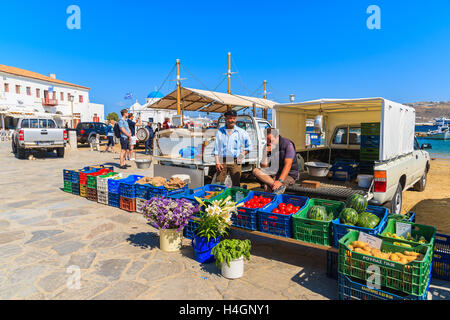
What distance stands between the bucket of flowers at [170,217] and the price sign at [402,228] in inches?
110

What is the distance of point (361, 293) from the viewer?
3092 mm

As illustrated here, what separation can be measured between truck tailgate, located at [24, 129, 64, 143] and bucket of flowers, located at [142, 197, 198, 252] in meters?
13.4

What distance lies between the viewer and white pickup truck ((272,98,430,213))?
511 centimetres

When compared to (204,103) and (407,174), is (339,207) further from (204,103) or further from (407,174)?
(204,103)

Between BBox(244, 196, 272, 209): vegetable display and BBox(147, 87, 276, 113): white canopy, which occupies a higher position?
BBox(147, 87, 276, 113): white canopy

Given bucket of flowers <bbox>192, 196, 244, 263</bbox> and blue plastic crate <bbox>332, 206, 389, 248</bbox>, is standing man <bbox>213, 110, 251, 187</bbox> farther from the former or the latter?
blue plastic crate <bbox>332, 206, 389, 248</bbox>

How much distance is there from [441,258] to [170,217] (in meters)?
3.58

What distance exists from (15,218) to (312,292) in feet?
18.7

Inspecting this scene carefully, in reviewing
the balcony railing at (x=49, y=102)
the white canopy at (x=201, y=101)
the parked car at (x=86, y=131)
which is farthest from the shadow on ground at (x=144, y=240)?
the balcony railing at (x=49, y=102)

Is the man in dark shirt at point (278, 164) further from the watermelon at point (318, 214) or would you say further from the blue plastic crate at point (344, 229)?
the blue plastic crate at point (344, 229)

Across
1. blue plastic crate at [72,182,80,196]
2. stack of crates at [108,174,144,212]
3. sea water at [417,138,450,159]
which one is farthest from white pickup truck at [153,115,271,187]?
sea water at [417,138,450,159]

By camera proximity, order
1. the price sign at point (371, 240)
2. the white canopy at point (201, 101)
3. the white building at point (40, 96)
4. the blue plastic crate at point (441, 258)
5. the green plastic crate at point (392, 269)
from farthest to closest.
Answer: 1. the white building at point (40, 96)
2. the white canopy at point (201, 101)
3. the blue plastic crate at point (441, 258)
4. the price sign at point (371, 240)
5. the green plastic crate at point (392, 269)

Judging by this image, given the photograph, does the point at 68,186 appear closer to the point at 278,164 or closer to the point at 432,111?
the point at 278,164

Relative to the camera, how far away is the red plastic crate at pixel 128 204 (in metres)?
6.51
